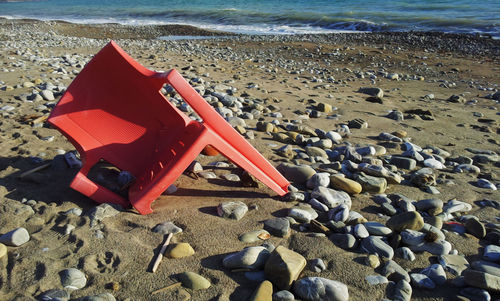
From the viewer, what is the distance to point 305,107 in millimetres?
4906

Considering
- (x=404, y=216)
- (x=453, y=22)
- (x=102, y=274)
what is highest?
(x=453, y=22)

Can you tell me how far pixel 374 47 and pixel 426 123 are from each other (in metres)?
7.72

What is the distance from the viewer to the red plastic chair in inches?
79.9

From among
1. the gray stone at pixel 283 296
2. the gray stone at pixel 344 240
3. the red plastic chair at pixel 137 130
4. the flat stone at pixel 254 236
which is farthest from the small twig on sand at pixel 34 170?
the gray stone at pixel 344 240

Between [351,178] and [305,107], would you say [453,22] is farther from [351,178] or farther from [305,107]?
[351,178]

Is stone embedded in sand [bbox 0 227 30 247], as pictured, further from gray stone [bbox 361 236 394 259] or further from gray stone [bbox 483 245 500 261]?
gray stone [bbox 483 245 500 261]

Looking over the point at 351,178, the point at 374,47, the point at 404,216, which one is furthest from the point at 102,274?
the point at 374,47

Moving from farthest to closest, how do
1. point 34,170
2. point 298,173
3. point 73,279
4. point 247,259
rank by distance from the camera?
point 298,173 → point 34,170 → point 247,259 → point 73,279

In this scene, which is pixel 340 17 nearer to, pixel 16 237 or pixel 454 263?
pixel 454 263

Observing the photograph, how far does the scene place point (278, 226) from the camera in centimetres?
205

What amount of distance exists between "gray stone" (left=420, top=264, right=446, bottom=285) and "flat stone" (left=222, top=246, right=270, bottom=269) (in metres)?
0.77

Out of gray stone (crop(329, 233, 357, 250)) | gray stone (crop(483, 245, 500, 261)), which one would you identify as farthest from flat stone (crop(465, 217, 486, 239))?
gray stone (crop(329, 233, 357, 250))

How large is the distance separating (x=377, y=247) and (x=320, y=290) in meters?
0.50

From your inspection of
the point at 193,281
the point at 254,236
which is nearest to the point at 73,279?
the point at 193,281
